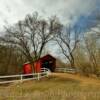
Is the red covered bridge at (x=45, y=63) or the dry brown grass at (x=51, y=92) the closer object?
the dry brown grass at (x=51, y=92)

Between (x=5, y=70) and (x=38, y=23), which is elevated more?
(x=38, y=23)

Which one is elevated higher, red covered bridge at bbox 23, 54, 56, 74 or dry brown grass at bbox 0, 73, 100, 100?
red covered bridge at bbox 23, 54, 56, 74

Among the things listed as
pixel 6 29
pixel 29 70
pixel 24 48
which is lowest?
pixel 29 70

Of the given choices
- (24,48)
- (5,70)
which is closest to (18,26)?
(24,48)

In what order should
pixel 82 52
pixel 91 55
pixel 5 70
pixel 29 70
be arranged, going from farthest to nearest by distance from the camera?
pixel 5 70
pixel 82 52
pixel 91 55
pixel 29 70

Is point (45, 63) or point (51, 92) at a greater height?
point (45, 63)

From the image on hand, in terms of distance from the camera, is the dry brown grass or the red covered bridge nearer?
the dry brown grass

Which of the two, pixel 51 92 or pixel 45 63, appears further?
pixel 45 63

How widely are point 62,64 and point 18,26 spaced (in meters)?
23.4

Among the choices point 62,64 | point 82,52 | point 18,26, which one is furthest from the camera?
point 62,64

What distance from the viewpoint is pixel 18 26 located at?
35.6m

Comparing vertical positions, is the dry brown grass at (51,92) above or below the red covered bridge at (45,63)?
below

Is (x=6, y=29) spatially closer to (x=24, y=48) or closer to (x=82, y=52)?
(x=24, y=48)

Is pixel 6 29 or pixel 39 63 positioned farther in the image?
pixel 39 63
